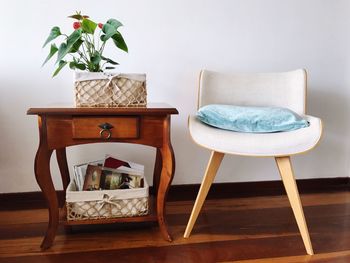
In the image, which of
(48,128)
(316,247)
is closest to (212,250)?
(316,247)

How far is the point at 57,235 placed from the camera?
120 cm

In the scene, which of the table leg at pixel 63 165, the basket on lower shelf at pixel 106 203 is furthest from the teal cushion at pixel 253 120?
the table leg at pixel 63 165

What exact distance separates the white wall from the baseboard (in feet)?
0.11

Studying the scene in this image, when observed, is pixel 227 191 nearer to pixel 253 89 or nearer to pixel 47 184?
pixel 253 89

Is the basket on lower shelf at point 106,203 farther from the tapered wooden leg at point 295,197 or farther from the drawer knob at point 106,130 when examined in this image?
the tapered wooden leg at point 295,197

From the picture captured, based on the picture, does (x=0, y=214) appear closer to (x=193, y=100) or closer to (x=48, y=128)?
(x=48, y=128)

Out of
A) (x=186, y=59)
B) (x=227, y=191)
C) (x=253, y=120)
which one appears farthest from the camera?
(x=227, y=191)

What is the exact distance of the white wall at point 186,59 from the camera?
1.37 m

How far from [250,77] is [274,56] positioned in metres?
0.29

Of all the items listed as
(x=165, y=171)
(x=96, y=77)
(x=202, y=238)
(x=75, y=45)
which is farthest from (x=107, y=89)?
(x=202, y=238)

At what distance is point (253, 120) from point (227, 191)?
2.12ft

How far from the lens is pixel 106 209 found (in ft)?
3.74

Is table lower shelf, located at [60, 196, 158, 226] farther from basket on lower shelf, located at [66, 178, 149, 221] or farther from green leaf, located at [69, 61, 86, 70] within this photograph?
green leaf, located at [69, 61, 86, 70]

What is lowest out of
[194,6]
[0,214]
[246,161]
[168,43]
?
[0,214]
